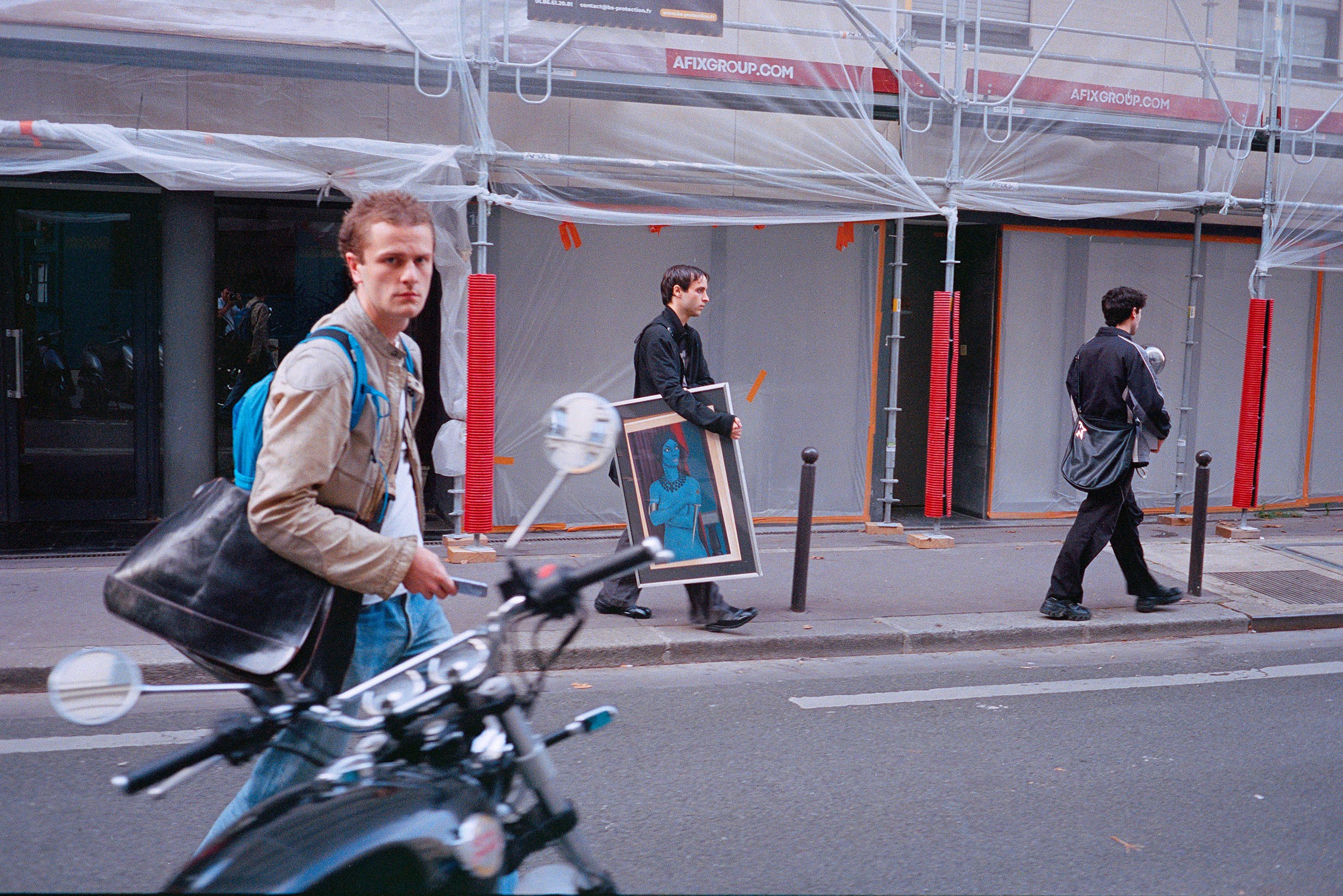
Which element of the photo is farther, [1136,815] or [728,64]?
[728,64]

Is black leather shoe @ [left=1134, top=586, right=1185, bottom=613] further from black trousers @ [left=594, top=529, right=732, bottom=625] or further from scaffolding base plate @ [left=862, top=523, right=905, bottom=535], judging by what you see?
scaffolding base plate @ [left=862, top=523, right=905, bottom=535]

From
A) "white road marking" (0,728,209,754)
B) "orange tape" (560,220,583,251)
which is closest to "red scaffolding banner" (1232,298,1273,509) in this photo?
"orange tape" (560,220,583,251)

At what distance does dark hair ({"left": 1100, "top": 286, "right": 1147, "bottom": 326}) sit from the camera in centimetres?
727

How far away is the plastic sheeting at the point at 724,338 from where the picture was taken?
9.47 meters

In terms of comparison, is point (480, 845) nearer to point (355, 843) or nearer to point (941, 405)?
point (355, 843)

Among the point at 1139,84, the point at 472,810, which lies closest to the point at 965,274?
the point at 1139,84

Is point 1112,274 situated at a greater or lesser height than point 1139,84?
lesser

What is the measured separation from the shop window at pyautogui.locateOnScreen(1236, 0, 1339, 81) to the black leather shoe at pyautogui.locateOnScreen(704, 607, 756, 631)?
7.10 m

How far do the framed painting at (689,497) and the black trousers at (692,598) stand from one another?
0.14 metres

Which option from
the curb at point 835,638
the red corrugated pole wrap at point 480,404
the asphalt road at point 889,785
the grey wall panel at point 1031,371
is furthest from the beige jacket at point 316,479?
the grey wall panel at point 1031,371

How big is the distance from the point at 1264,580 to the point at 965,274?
162 inches

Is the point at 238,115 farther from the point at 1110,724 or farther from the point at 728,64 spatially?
the point at 1110,724

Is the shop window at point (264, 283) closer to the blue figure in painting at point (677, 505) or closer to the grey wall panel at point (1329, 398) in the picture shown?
the blue figure in painting at point (677, 505)

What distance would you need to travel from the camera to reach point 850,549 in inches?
372
